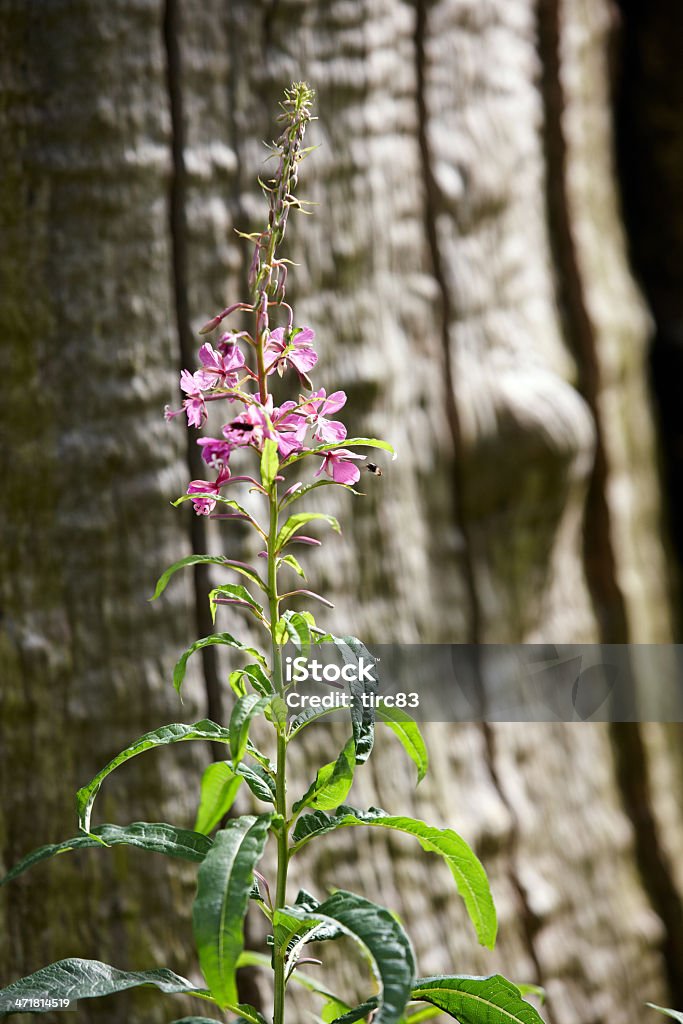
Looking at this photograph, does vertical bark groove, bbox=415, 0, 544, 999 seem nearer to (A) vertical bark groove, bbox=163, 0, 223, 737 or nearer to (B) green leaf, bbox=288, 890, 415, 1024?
(A) vertical bark groove, bbox=163, 0, 223, 737

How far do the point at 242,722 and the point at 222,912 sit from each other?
0.12 m

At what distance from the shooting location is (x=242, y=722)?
594 millimetres

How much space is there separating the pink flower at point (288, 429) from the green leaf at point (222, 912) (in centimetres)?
29

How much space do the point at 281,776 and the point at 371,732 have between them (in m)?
0.10

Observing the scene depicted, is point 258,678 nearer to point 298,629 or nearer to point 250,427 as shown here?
point 298,629

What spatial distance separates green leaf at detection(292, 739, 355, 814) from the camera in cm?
63

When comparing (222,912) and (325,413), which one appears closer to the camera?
(222,912)

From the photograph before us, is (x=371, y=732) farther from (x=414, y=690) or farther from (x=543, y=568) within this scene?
(x=543, y=568)

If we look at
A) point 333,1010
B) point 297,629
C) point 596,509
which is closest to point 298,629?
point 297,629

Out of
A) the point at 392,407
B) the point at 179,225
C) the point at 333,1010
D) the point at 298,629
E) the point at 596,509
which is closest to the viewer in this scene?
the point at 298,629

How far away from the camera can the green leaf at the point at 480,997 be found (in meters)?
0.69

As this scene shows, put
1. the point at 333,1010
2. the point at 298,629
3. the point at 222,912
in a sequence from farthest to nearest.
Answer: the point at 333,1010 < the point at 298,629 < the point at 222,912

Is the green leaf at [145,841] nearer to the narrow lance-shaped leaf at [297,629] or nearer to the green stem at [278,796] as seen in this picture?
the green stem at [278,796]

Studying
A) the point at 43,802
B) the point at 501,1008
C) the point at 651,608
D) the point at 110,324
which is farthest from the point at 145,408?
the point at 651,608
